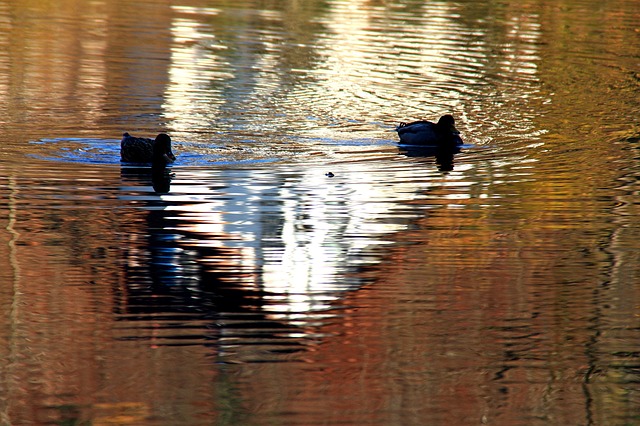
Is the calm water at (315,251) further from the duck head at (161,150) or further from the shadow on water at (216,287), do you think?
the duck head at (161,150)

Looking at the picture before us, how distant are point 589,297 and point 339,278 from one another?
2.09 metres

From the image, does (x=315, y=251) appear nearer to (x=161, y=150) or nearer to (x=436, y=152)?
(x=161, y=150)

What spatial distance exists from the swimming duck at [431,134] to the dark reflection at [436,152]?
65mm

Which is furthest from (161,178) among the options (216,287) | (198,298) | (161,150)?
(198,298)

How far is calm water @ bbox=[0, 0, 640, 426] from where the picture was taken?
841 centimetres

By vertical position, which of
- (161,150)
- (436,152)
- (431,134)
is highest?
(161,150)

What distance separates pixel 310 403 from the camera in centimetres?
816

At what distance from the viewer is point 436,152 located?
1703 cm

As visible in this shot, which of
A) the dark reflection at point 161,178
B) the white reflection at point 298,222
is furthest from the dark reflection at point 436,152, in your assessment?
the dark reflection at point 161,178

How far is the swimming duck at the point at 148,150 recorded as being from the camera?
50.3 ft

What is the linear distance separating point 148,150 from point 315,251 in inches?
182

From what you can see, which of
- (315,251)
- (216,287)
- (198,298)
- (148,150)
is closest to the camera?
(198,298)

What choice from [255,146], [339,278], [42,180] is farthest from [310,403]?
[255,146]

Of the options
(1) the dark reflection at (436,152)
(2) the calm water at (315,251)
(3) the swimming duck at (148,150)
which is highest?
(3) the swimming duck at (148,150)
